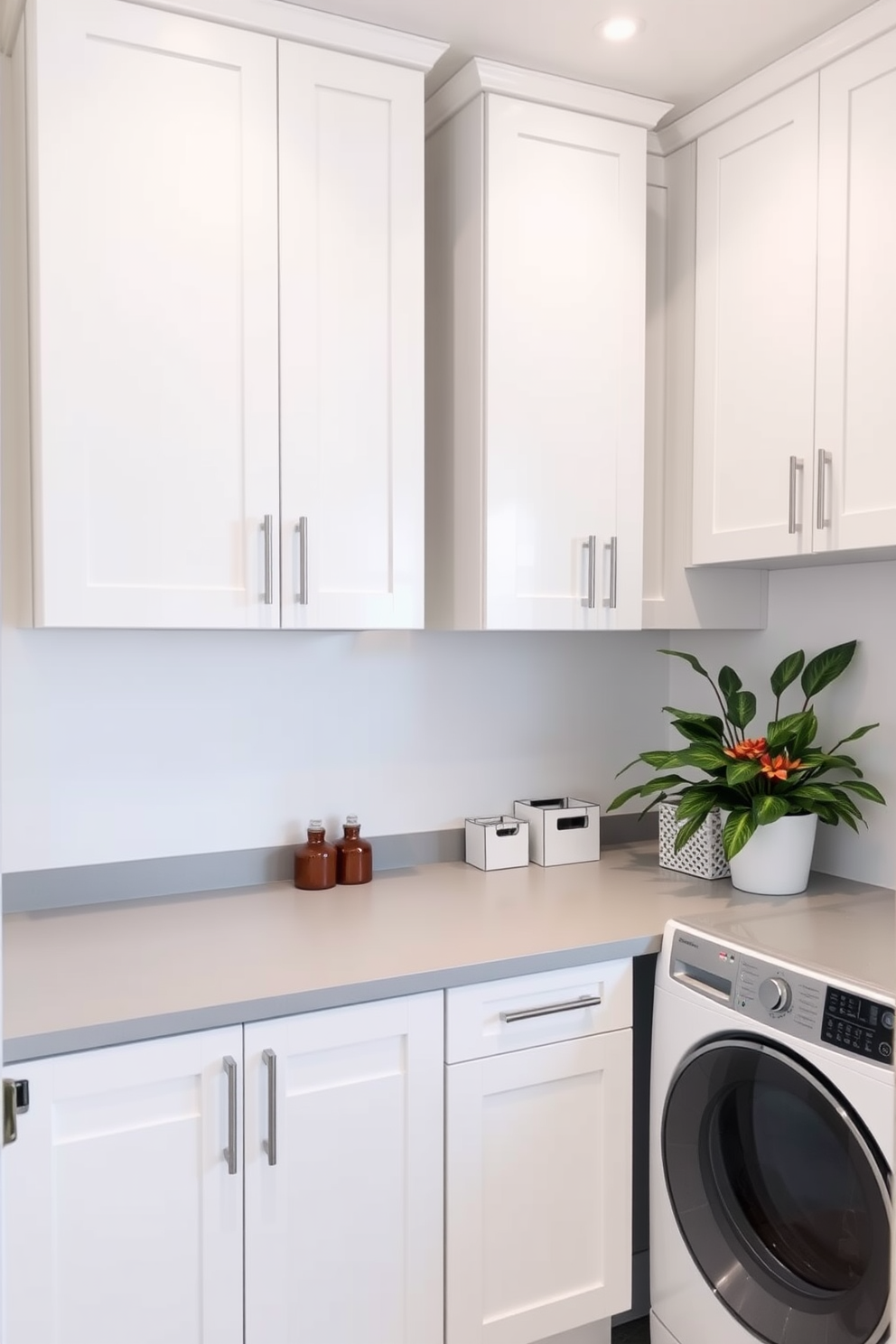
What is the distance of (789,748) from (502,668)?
0.68 meters

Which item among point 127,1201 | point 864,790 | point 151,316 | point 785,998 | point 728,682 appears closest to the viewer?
point 127,1201

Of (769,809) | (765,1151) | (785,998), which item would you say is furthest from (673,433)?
(765,1151)

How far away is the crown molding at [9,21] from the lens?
172 centimetres

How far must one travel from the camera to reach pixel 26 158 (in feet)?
5.69

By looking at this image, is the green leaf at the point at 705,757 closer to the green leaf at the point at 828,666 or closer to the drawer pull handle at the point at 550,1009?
the green leaf at the point at 828,666

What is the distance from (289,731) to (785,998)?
1116 mm

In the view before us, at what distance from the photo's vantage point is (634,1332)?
2.12 m

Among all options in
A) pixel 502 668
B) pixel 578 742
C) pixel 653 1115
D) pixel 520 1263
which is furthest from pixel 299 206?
pixel 520 1263

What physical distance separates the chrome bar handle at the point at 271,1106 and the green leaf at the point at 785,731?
115 cm

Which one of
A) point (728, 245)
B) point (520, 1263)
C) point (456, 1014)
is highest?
point (728, 245)

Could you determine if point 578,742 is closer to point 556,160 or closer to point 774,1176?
point 774,1176

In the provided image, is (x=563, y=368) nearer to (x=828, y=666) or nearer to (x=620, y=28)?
(x=620, y=28)

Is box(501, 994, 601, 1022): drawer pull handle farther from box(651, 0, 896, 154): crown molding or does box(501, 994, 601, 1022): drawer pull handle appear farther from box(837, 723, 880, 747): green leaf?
box(651, 0, 896, 154): crown molding

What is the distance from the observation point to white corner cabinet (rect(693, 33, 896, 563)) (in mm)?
1838
